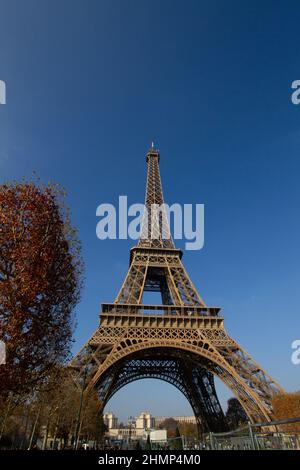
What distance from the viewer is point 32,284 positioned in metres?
10.8

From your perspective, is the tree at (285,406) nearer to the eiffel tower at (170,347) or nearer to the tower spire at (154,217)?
the eiffel tower at (170,347)

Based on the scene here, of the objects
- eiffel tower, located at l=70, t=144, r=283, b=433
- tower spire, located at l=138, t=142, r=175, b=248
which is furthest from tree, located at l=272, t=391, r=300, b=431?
tower spire, located at l=138, t=142, r=175, b=248

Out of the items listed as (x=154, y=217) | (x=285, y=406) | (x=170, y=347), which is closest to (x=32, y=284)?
(x=170, y=347)

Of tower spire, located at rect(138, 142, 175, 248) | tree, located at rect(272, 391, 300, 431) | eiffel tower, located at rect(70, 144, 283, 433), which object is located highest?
tower spire, located at rect(138, 142, 175, 248)

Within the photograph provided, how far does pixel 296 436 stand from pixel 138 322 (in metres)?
27.8

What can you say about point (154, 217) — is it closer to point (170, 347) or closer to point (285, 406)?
point (170, 347)

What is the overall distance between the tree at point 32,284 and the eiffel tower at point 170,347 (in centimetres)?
1457

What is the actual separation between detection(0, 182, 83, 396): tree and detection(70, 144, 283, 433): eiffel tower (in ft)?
47.8

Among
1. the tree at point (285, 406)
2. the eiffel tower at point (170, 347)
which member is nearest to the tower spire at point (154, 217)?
the eiffel tower at point (170, 347)

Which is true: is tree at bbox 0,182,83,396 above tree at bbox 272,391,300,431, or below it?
above

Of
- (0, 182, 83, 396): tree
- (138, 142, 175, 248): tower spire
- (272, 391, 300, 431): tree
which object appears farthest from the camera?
(138, 142, 175, 248): tower spire

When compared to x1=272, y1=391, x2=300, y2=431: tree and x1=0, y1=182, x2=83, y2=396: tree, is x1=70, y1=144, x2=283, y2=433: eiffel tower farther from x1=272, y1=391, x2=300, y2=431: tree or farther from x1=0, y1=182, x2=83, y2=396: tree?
x1=0, y1=182, x2=83, y2=396: tree

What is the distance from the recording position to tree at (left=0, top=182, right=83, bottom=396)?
34.5 ft
